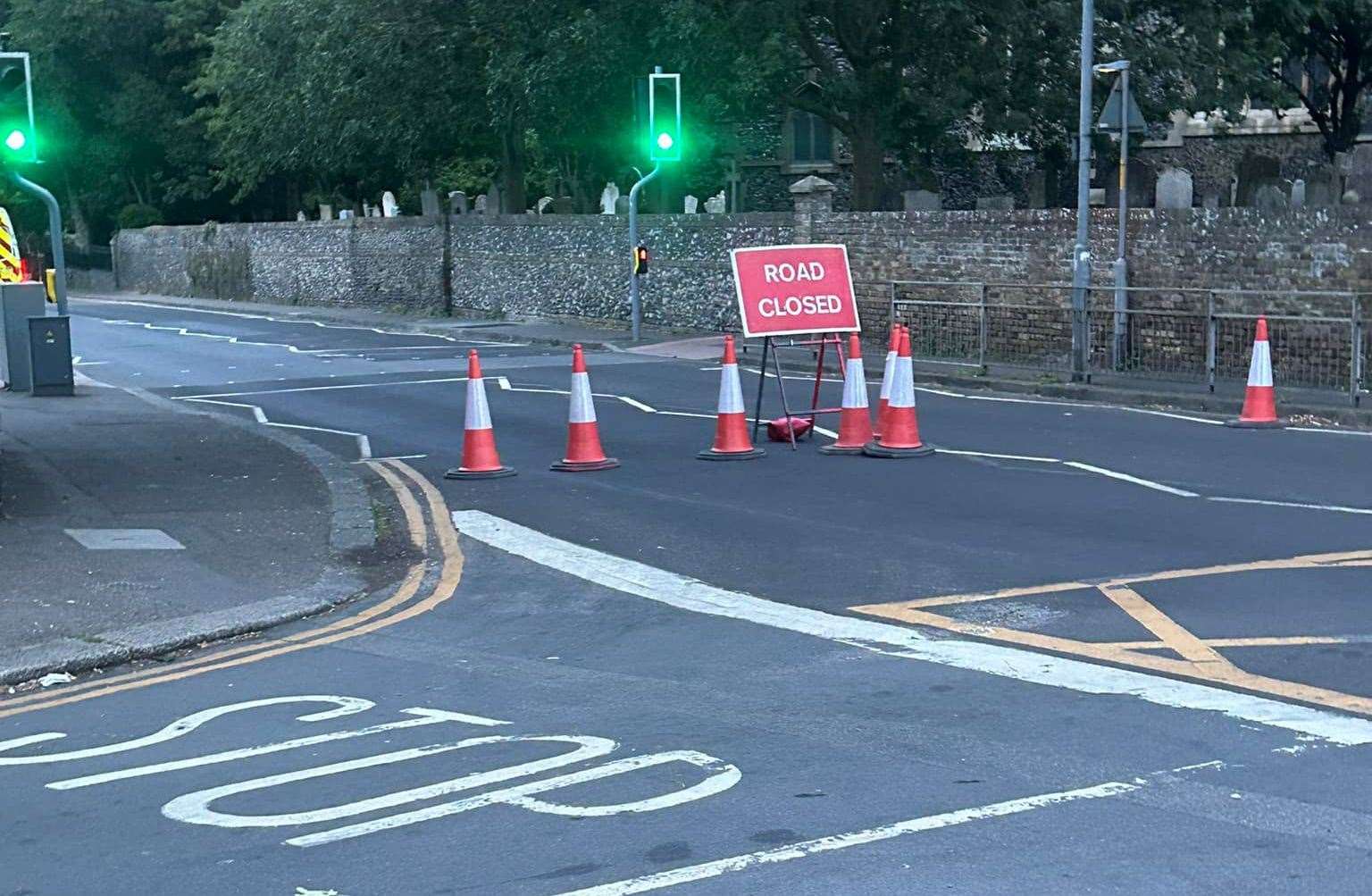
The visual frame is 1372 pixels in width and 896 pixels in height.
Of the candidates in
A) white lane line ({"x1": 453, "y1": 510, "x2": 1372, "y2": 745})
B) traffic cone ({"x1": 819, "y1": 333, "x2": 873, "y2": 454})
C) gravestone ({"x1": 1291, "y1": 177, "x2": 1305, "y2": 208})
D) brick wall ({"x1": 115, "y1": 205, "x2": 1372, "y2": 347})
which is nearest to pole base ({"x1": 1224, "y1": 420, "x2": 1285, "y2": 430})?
brick wall ({"x1": 115, "y1": 205, "x2": 1372, "y2": 347})

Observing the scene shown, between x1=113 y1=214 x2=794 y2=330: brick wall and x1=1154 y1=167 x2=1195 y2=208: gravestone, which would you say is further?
x1=113 y1=214 x2=794 y2=330: brick wall

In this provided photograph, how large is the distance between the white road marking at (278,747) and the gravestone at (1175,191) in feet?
58.5

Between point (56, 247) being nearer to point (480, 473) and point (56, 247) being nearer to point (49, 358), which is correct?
point (49, 358)

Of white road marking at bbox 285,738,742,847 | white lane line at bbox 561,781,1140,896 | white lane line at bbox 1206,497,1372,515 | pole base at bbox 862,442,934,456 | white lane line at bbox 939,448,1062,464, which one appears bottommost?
white road marking at bbox 285,738,742,847

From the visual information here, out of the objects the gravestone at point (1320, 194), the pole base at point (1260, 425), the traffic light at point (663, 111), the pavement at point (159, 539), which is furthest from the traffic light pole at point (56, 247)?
the gravestone at point (1320, 194)

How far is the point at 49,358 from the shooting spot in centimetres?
2169

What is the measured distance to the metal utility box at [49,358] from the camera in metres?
21.6

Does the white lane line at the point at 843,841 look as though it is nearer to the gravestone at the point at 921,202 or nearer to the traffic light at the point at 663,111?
the gravestone at the point at 921,202

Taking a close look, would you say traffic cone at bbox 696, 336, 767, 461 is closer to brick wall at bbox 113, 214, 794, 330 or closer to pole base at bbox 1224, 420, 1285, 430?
pole base at bbox 1224, 420, 1285, 430

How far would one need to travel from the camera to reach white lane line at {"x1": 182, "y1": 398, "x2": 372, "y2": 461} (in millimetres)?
17297

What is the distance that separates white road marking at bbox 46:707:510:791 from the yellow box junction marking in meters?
2.63

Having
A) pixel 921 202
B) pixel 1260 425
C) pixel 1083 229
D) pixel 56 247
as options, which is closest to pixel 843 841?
pixel 1260 425

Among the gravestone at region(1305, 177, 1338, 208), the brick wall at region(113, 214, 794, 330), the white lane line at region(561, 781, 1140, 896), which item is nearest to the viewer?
the white lane line at region(561, 781, 1140, 896)

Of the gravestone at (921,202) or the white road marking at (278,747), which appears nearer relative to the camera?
the white road marking at (278,747)
